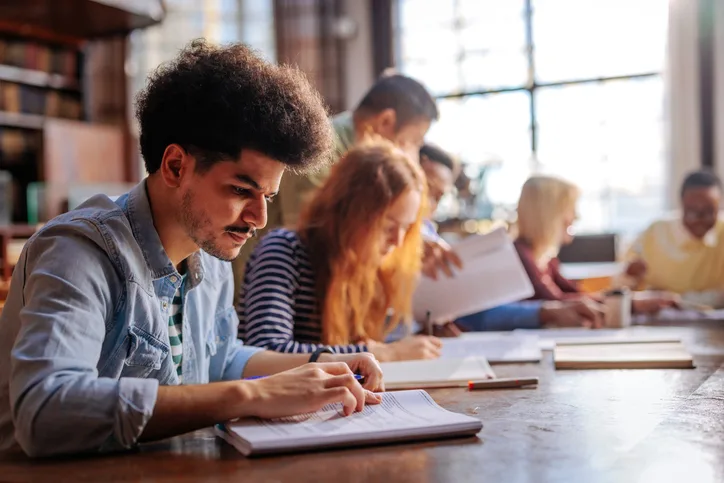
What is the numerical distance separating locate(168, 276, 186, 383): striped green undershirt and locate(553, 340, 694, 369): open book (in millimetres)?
765

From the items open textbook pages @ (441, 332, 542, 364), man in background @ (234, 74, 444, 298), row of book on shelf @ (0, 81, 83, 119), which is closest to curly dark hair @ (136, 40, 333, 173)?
open textbook pages @ (441, 332, 542, 364)

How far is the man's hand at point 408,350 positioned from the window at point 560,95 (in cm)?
→ 434

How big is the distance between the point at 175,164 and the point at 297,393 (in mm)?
374

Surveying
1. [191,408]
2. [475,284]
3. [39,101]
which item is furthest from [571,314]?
[39,101]

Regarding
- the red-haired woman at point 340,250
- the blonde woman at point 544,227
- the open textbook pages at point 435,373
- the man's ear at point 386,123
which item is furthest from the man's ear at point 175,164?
the blonde woman at point 544,227

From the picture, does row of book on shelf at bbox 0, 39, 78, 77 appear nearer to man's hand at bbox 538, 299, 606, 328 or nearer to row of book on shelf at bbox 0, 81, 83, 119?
row of book on shelf at bbox 0, 81, 83, 119

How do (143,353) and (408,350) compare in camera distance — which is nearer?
(143,353)

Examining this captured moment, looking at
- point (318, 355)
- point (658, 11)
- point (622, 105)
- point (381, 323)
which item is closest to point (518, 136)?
point (622, 105)

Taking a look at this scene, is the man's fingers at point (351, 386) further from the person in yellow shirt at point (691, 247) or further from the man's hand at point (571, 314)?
the person in yellow shirt at point (691, 247)

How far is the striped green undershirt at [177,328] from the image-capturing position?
1.31 meters

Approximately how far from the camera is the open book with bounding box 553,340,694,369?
64.6 inches

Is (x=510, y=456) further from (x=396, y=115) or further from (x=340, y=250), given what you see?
(x=396, y=115)

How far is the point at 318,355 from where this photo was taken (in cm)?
148

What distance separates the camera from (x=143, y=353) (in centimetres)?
118
